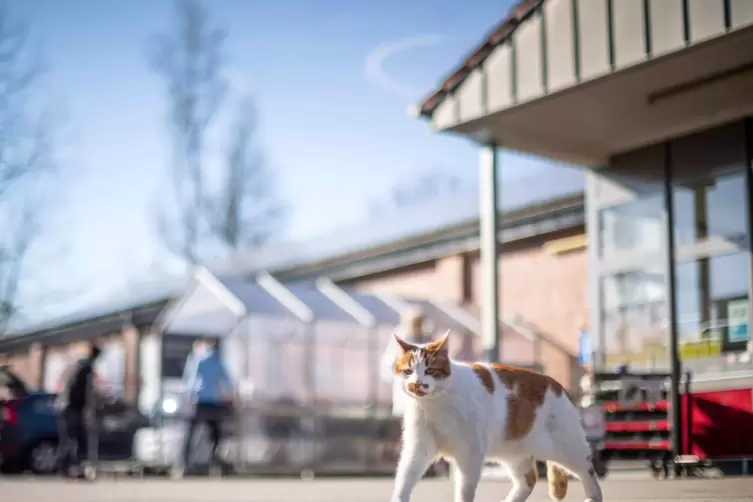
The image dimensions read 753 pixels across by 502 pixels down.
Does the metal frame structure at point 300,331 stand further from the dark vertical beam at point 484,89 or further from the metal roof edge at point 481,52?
the dark vertical beam at point 484,89

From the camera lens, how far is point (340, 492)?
10242mm

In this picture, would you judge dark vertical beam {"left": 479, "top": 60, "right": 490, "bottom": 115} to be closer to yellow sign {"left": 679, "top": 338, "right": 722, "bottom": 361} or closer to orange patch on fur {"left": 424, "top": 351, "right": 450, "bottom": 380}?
yellow sign {"left": 679, "top": 338, "right": 722, "bottom": 361}

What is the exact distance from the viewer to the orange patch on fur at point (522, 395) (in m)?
6.18

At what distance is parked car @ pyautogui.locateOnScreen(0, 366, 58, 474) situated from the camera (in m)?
18.3

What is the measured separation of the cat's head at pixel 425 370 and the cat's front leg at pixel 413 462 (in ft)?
0.83

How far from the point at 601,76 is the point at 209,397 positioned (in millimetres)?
7854

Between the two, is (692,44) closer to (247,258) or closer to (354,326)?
(354,326)

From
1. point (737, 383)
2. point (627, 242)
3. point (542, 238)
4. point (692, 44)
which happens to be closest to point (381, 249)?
point (542, 238)

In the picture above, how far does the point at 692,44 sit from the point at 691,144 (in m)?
3.06

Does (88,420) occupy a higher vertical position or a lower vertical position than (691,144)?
lower

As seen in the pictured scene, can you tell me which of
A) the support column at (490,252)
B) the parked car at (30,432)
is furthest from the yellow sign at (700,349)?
the parked car at (30,432)

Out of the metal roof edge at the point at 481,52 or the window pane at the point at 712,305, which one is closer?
A: the metal roof edge at the point at 481,52

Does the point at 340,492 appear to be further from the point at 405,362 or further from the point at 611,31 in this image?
the point at 611,31

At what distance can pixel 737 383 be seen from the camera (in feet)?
37.0
